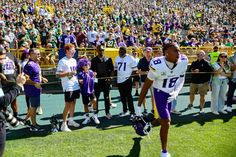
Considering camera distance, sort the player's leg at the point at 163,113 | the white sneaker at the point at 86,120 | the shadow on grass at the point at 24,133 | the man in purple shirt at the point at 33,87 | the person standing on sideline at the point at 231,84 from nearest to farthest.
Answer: the player's leg at the point at 163,113 → the shadow on grass at the point at 24,133 → the man in purple shirt at the point at 33,87 → the white sneaker at the point at 86,120 → the person standing on sideline at the point at 231,84

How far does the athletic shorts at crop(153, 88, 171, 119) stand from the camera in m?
6.07

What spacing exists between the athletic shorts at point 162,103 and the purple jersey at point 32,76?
2731 millimetres

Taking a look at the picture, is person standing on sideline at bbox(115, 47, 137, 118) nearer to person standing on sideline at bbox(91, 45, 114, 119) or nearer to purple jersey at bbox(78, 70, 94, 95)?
person standing on sideline at bbox(91, 45, 114, 119)

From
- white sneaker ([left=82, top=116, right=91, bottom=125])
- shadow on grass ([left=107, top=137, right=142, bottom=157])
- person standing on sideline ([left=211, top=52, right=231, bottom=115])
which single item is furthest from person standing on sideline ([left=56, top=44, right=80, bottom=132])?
person standing on sideline ([left=211, top=52, right=231, bottom=115])

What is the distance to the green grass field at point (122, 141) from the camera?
633 centimetres

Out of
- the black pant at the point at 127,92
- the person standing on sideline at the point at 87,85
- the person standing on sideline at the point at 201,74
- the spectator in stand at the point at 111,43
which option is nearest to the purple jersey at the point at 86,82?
the person standing on sideline at the point at 87,85

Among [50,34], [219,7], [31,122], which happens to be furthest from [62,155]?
[219,7]

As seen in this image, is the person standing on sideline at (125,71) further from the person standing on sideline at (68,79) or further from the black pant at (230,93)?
the black pant at (230,93)

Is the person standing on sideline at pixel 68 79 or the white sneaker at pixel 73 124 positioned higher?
the person standing on sideline at pixel 68 79

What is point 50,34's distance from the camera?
586 inches

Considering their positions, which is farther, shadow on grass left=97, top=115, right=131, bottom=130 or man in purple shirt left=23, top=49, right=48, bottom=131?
shadow on grass left=97, top=115, right=131, bottom=130

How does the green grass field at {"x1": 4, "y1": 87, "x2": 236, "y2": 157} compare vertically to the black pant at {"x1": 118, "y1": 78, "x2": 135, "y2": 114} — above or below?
below

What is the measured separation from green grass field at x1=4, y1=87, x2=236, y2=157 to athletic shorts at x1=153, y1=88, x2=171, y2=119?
0.77 metres

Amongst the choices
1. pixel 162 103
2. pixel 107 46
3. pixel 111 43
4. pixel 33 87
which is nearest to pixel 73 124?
pixel 33 87
